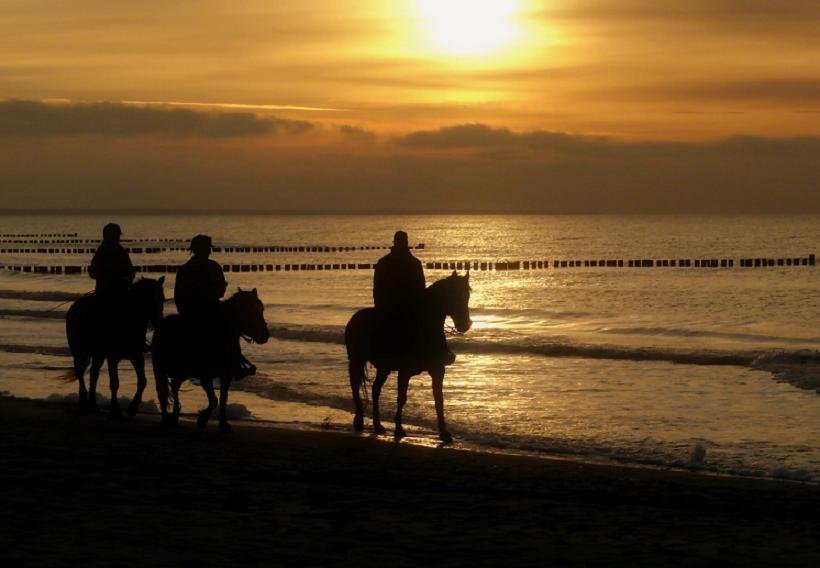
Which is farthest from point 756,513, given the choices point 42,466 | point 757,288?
point 757,288

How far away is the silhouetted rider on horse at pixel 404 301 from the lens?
46.4ft

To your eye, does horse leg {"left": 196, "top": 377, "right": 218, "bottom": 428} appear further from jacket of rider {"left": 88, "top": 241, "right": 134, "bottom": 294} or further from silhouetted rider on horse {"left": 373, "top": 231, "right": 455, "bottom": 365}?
silhouetted rider on horse {"left": 373, "top": 231, "right": 455, "bottom": 365}

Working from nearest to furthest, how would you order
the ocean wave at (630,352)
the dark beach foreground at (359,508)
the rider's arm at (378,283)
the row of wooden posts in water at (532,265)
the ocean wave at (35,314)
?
the dark beach foreground at (359,508) → the rider's arm at (378,283) → the ocean wave at (630,352) → the ocean wave at (35,314) → the row of wooden posts in water at (532,265)

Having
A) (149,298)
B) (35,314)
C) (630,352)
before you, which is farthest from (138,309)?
(35,314)

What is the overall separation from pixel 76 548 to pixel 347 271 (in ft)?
249

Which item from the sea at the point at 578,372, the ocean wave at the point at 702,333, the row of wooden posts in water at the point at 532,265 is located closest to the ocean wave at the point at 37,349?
the sea at the point at 578,372

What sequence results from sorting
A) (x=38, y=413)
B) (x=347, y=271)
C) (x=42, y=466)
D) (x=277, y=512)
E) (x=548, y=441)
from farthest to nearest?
(x=347, y=271) < (x=38, y=413) < (x=548, y=441) < (x=42, y=466) < (x=277, y=512)

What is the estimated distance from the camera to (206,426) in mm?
15102

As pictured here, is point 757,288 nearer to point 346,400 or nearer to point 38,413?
point 346,400

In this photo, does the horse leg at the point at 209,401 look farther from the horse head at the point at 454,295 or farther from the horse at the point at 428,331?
the horse head at the point at 454,295

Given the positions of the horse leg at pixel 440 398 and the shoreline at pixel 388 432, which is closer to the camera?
the shoreline at pixel 388 432

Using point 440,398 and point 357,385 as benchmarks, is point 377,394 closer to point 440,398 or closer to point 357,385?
point 357,385

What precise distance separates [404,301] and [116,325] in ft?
12.8

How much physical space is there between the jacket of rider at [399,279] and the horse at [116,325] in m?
2.90
